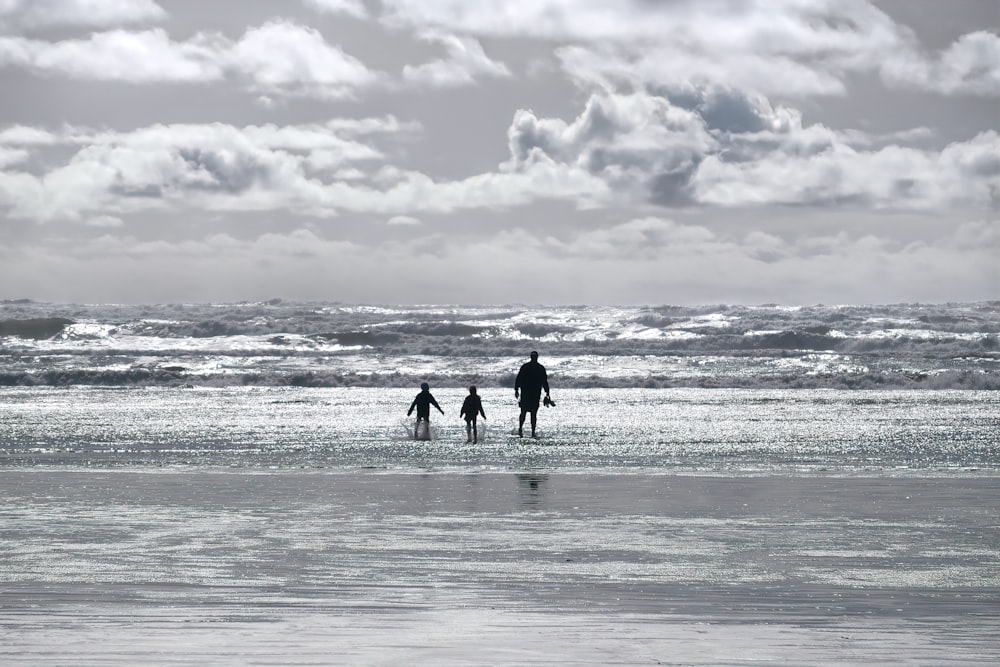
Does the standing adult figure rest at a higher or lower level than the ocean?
higher

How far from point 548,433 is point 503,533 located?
12356mm

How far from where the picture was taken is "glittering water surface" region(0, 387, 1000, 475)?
17.6 metres

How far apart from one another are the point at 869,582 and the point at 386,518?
5060mm

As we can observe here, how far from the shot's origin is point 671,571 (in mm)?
8602

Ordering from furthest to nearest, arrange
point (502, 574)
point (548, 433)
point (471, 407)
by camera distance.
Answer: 1. point (548, 433)
2. point (471, 407)
3. point (502, 574)

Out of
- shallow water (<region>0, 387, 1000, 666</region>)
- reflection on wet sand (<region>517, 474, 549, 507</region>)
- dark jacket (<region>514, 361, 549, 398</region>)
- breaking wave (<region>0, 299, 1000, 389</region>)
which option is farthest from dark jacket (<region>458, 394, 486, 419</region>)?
breaking wave (<region>0, 299, 1000, 389</region>)

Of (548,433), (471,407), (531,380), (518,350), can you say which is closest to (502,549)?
(471,407)

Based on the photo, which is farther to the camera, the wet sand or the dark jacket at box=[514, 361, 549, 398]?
the dark jacket at box=[514, 361, 549, 398]

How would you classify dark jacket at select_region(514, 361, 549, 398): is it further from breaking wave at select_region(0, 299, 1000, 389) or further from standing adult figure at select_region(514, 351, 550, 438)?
breaking wave at select_region(0, 299, 1000, 389)

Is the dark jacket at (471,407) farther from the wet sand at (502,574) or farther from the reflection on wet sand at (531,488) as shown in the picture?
the wet sand at (502,574)

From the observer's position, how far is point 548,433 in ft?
74.8

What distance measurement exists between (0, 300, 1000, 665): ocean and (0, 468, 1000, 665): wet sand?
0.11 ft

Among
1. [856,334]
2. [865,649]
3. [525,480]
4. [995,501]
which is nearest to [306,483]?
[525,480]

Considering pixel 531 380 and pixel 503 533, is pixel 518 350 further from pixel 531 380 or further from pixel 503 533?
pixel 503 533
